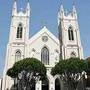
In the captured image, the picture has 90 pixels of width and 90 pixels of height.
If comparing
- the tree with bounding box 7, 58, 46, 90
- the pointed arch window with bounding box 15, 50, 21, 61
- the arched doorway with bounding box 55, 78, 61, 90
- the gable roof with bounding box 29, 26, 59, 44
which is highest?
the gable roof with bounding box 29, 26, 59, 44

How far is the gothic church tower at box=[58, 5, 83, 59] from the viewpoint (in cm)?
5097

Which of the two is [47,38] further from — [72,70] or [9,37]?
[72,70]

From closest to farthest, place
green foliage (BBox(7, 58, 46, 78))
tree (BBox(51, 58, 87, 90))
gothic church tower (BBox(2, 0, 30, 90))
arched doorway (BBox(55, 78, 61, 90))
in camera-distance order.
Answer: green foliage (BBox(7, 58, 46, 78)), tree (BBox(51, 58, 87, 90)), gothic church tower (BBox(2, 0, 30, 90)), arched doorway (BBox(55, 78, 61, 90))

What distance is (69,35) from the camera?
53375 millimetres

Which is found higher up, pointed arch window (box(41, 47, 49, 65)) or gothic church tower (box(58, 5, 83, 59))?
gothic church tower (box(58, 5, 83, 59))

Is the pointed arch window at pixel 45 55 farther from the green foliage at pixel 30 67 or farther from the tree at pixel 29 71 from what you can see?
the green foliage at pixel 30 67

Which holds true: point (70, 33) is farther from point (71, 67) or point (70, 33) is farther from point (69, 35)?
point (71, 67)

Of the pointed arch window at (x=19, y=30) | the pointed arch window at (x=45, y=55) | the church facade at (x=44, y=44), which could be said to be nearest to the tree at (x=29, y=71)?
the church facade at (x=44, y=44)

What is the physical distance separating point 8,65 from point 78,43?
1627 cm

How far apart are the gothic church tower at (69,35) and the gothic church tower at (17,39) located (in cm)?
813

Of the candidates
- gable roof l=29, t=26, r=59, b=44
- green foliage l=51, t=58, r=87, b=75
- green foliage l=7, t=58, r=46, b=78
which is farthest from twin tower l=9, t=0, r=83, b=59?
green foliage l=7, t=58, r=46, b=78

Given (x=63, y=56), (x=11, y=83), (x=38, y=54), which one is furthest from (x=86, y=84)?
(x=11, y=83)

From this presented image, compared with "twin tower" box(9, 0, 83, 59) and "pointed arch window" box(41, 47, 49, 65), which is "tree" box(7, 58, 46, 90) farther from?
"twin tower" box(9, 0, 83, 59)

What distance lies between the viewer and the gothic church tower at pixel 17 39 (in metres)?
48.3
